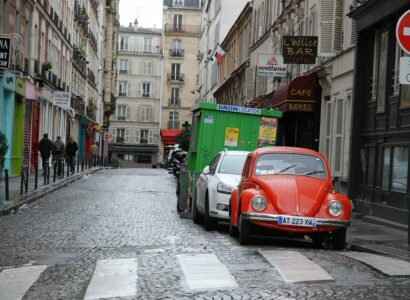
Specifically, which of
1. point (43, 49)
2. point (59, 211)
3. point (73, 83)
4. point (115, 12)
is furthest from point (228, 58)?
point (59, 211)

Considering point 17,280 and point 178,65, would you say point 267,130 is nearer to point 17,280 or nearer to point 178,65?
point 17,280

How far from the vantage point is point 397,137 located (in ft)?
56.4

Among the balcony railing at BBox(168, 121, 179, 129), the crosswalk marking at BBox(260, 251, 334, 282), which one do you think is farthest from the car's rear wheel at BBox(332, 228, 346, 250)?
the balcony railing at BBox(168, 121, 179, 129)

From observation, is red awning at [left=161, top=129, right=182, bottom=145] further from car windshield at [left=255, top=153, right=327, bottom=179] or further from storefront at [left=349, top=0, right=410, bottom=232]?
car windshield at [left=255, top=153, right=327, bottom=179]

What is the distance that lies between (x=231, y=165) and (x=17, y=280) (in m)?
7.64

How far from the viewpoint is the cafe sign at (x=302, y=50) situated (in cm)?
2417

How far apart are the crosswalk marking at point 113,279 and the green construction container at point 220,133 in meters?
7.59

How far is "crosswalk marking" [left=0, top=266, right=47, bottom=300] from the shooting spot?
798 cm

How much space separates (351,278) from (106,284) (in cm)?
271

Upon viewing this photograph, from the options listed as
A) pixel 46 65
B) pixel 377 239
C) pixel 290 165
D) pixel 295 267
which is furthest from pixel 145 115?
pixel 295 267

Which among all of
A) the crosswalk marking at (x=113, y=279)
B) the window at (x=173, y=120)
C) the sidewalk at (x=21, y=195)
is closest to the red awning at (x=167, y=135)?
the window at (x=173, y=120)

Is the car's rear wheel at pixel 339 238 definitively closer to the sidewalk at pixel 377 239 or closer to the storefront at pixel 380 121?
the sidewalk at pixel 377 239

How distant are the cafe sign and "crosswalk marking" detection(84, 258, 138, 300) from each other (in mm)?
15035

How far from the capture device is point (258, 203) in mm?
12133
